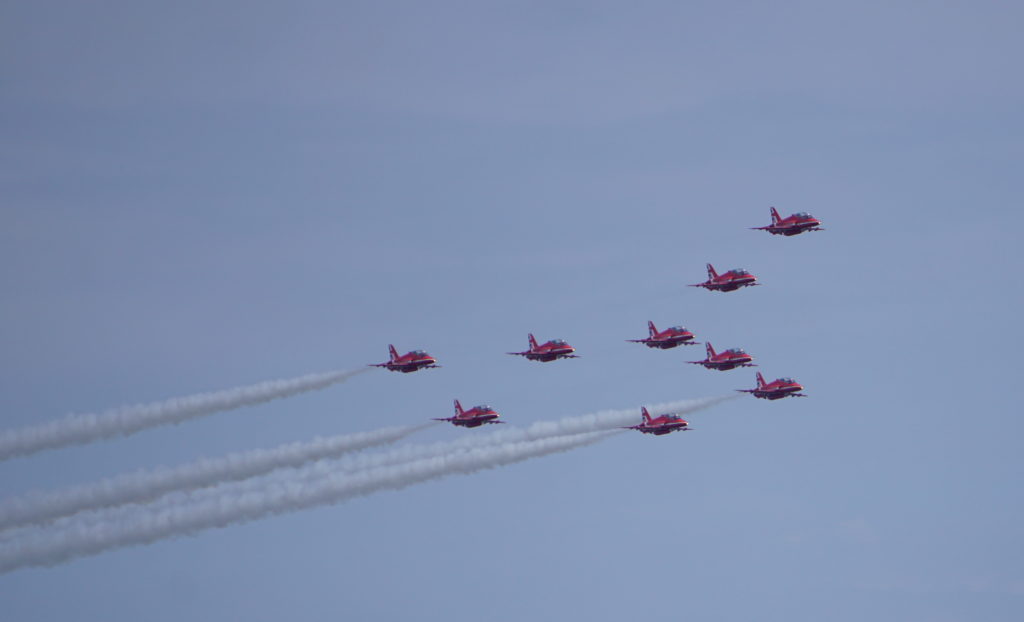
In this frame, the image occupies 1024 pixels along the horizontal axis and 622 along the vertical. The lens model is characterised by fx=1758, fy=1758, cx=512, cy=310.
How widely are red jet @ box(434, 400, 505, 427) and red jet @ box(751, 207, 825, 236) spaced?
3432 centimetres

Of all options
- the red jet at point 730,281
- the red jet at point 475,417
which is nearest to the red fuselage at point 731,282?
the red jet at point 730,281

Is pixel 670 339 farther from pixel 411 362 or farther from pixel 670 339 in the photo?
pixel 411 362

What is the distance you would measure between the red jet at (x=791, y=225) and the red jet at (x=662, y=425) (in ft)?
68.3

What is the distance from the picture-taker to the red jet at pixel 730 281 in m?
168

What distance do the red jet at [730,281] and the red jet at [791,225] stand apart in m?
4.92

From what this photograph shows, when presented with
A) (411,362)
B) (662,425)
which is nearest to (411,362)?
(411,362)

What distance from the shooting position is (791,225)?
16438cm

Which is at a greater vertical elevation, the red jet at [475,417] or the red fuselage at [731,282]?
the red fuselage at [731,282]

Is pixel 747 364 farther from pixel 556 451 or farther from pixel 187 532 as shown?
pixel 187 532

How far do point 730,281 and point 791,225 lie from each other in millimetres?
8132

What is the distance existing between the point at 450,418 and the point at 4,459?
4590 centimetres

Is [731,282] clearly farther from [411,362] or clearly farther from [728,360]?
[411,362]

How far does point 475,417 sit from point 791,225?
37.8 metres

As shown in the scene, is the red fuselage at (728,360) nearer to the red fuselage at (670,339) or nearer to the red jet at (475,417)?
the red fuselage at (670,339)
